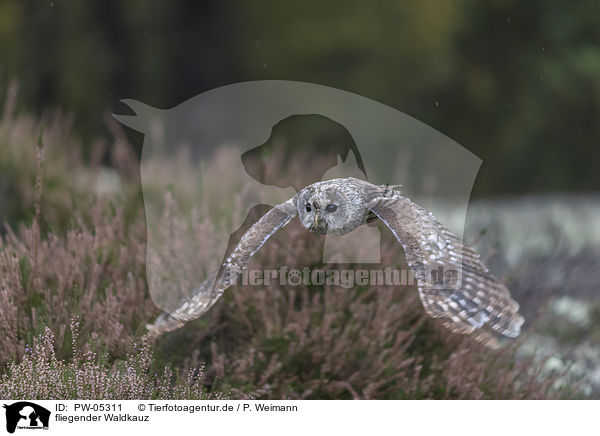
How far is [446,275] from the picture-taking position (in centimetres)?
220

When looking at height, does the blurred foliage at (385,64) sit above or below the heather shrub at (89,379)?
above

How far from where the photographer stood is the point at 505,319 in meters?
2.18

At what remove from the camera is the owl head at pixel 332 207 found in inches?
85.9

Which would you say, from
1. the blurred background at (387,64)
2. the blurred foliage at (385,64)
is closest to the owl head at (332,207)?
the blurred background at (387,64)

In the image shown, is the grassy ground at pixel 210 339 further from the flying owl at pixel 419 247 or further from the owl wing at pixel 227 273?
the flying owl at pixel 419 247

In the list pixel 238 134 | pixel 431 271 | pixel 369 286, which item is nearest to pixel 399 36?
pixel 238 134

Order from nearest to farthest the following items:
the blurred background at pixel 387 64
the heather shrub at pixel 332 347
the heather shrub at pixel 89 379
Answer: the heather shrub at pixel 89 379 → the heather shrub at pixel 332 347 → the blurred background at pixel 387 64

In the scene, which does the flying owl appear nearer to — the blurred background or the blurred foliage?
the blurred background

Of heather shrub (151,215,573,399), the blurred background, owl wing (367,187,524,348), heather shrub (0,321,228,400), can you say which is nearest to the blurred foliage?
the blurred background

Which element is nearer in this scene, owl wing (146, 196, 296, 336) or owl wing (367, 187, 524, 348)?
owl wing (367, 187, 524, 348)

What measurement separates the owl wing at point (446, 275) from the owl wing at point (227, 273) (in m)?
0.31

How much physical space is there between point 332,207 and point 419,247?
0.30m

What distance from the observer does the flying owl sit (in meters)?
2.17

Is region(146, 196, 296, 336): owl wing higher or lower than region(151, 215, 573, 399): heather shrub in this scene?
higher
